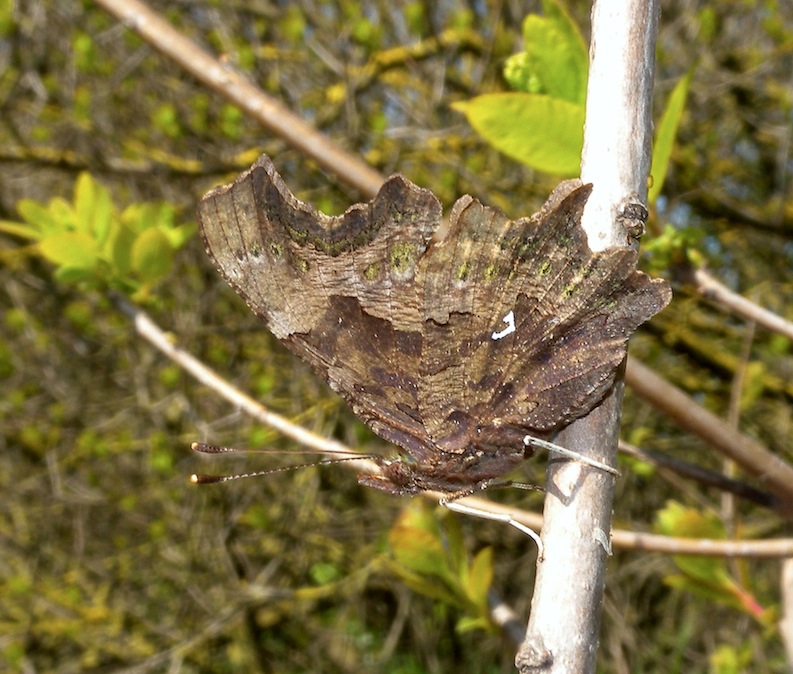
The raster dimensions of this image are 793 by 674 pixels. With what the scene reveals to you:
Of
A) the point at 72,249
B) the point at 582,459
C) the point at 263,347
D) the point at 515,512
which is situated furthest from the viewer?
the point at 263,347

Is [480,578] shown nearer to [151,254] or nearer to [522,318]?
[522,318]

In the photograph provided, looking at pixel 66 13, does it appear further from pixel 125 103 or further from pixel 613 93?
pixel 613 93

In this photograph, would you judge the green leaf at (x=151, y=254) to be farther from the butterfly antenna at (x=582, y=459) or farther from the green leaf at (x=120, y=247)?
the butterfly antenna at (x=582, y=459)

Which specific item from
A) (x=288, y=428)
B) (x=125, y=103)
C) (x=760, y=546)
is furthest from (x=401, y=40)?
(x=760, y=546)

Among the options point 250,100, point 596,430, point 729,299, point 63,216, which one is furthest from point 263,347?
point 596,430

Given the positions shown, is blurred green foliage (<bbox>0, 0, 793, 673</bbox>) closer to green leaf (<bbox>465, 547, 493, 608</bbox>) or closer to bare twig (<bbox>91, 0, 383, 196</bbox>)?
green leaf (<bbox>465, 547, 493, 608</bbox>)

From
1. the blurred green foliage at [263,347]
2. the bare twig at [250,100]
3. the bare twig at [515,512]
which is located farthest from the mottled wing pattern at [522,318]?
the blurred green foliage at [263,347]

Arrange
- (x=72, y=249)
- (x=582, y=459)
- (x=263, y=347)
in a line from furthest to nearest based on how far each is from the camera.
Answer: (x=263, y=347) → (x=72, y=249) → (x=582, y=459)
